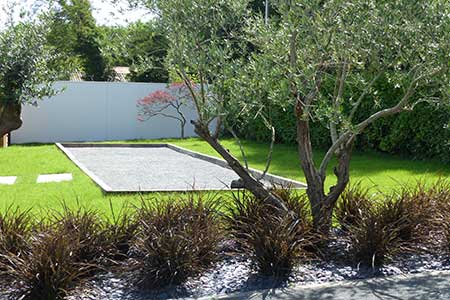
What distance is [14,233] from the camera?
15.6 feet

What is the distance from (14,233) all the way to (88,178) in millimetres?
5657

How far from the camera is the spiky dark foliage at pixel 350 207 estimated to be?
5809mm

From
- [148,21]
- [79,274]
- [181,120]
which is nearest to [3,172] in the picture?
[148,21]

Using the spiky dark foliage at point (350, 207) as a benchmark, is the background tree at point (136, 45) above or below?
above

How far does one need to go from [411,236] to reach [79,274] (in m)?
3.07

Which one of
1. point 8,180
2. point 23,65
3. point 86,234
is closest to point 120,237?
point 86,234

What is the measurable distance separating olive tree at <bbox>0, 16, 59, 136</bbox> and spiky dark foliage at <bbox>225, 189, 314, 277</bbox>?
701 centimetres

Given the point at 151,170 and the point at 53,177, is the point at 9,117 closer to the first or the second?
the point at 151,170

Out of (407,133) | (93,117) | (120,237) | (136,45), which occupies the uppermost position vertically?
(136,45)

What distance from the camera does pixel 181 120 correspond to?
72.2 feet

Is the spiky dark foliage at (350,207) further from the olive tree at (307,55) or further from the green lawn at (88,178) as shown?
the green lawn at (88,178)

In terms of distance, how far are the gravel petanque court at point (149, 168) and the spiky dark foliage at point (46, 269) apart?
12.0 feet

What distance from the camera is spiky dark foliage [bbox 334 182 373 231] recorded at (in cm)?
581

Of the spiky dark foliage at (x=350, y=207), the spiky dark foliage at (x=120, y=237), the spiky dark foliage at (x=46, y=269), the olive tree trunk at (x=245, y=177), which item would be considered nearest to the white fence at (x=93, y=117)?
the spiky dark foliage at (x=350, y=207)
